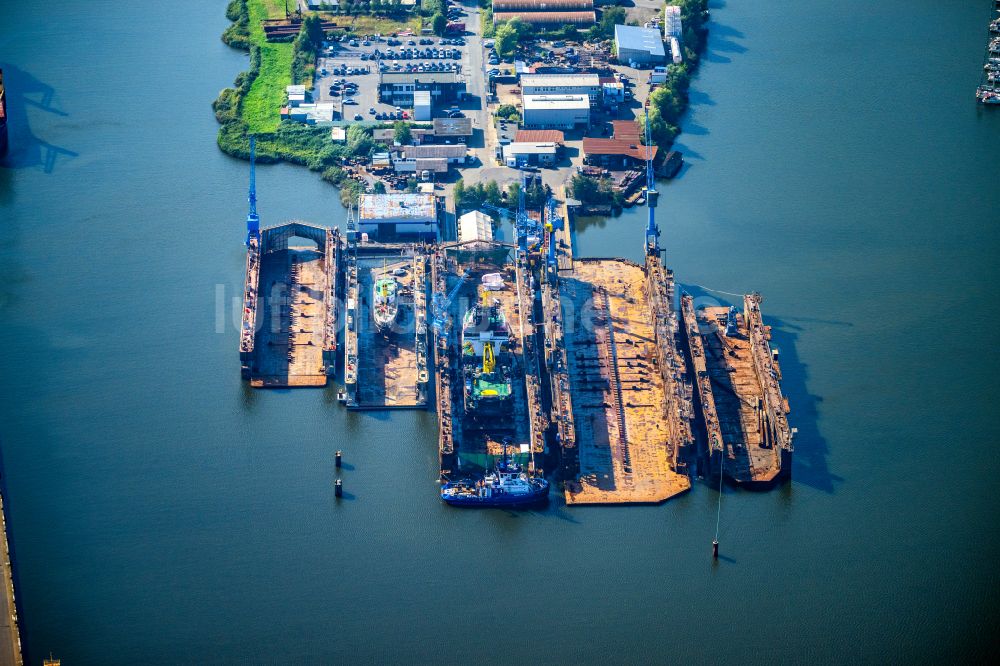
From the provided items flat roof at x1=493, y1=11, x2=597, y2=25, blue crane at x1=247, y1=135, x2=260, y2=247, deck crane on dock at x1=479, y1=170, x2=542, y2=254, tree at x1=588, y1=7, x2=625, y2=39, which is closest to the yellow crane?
deck crane on dock at x1=479, y1=170, x2=542, y2=254

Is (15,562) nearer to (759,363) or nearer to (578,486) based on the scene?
(578,486)

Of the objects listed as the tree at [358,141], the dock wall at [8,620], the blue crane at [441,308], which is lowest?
the dock wall at [8,620]

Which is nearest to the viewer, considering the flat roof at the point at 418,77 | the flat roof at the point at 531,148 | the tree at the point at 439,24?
the flat roof at the point at 531,148

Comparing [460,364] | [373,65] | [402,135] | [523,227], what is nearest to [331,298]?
[460,364]

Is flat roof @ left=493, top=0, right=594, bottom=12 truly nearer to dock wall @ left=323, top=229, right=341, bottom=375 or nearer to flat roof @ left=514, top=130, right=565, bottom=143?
flat roof @ left=514, top=130, right=565, bottom=143

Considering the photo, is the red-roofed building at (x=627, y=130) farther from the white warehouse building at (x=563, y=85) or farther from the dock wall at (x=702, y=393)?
the dock wall at (x=702, y=393)

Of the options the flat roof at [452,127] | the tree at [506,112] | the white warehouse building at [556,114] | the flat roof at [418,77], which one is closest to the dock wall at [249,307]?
the flat roof at [452,127]

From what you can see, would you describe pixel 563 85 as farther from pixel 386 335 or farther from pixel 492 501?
pixel 492 501
